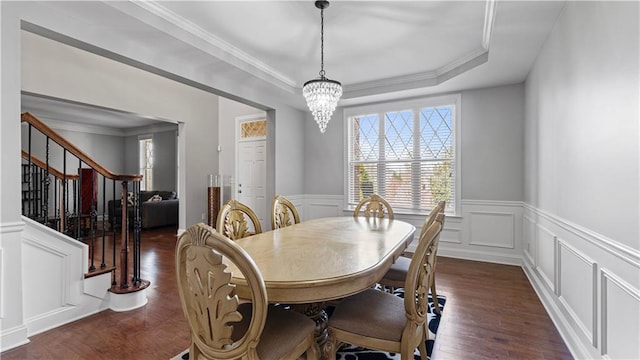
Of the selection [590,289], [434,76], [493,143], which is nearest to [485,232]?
[493,143]

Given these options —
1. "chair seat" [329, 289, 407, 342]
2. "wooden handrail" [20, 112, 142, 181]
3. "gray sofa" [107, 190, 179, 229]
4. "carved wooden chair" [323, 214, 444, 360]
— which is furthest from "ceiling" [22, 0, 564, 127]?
"gray sofa" [107, 190, 179, 229]

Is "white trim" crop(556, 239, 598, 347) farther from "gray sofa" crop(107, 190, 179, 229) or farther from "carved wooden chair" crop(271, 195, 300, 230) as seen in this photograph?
"gray sofa" crop(107, 190, 179, 229)

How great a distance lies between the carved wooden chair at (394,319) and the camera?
1.44 meters

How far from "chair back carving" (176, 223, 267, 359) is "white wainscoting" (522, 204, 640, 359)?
162cm

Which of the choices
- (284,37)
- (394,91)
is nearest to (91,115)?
(284,37)

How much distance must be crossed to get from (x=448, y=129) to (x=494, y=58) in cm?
142

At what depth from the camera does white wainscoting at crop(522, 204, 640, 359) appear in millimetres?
1414

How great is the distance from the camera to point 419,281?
1521mm

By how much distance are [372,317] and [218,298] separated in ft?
2.66

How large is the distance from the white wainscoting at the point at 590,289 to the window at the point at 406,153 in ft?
5.82

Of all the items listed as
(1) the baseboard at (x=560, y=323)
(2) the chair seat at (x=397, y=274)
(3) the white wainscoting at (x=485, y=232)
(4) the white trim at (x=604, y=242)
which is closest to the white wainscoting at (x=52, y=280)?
(2) the chair seat at (x=397, y=274)

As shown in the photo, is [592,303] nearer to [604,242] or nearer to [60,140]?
[604,242]

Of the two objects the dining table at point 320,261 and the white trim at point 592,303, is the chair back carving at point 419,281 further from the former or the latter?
the white trim at point 592,303

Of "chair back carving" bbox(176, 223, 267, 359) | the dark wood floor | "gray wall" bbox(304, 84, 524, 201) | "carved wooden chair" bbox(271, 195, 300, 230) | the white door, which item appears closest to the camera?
"chair back carving" bbox(176, 223, 267, 359)
